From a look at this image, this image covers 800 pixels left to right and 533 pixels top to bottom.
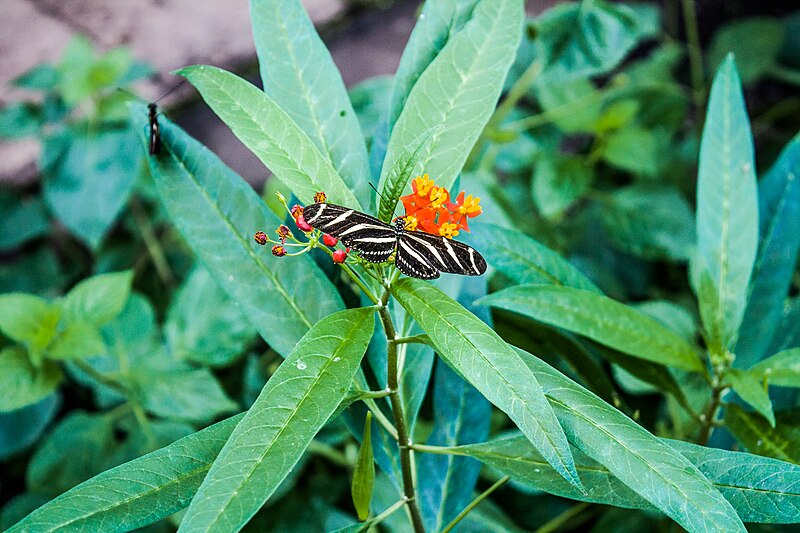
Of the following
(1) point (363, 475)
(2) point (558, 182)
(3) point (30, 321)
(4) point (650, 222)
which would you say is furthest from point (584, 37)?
(3) point (30, 321)

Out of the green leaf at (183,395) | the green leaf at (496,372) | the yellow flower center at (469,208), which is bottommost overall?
the green leaf at (496,372)

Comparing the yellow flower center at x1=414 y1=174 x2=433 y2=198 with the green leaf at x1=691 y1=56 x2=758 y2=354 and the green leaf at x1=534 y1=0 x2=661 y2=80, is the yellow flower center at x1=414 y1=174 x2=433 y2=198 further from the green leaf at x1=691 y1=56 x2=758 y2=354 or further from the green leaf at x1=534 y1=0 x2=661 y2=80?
the green leaf at x1=534 y1=0 x2=661 y2=80

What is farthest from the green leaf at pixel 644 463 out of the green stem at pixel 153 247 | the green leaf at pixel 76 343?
the green stem at pixel 153 247

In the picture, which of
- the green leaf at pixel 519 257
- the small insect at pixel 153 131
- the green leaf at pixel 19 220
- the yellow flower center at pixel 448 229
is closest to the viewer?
the yellow flower center at pixel 448 229

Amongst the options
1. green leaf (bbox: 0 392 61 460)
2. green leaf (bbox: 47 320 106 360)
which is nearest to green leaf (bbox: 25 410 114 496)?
green leaf (bbox: 0 392 61 460)

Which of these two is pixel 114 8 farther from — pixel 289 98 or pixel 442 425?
pixel 442 425

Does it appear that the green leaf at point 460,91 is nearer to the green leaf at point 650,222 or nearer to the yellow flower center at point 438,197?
the yellow flower center at point 438,197

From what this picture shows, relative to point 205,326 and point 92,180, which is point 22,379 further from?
point 92,180
